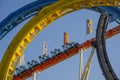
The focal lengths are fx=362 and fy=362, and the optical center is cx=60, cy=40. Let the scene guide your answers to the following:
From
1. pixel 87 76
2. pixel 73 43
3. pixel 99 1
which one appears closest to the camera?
pixel 99 1

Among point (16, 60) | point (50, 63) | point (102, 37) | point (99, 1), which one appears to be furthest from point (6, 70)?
point (50, 63)

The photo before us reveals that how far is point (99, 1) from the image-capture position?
17.4 metres

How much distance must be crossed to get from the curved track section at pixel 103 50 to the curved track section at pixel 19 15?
351cm

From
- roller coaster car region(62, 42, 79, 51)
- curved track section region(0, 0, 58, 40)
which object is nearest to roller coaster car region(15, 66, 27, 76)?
roller coaster car region(62, 42, 79, 51)

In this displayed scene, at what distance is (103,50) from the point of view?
22.1 m

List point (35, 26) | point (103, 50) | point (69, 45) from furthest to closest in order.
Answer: point (69, 45) < point (103, 50) < point (35, 26)

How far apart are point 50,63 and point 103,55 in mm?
7563

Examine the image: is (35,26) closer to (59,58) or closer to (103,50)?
(103,50)

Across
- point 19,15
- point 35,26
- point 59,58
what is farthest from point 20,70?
point 35,26

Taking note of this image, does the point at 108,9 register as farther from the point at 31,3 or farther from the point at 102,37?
the point at 31,3

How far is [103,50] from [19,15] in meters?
5.75

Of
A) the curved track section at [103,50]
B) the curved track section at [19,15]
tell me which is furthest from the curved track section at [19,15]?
the curved track section at [103,50]

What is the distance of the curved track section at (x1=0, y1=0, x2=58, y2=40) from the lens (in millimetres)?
22645

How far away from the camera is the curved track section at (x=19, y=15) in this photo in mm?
22645
